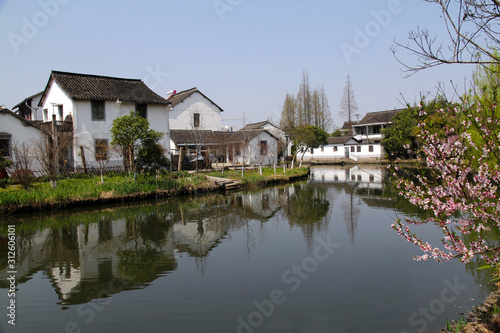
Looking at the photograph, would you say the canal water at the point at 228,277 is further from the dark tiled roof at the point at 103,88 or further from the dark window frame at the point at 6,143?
the dark tiled roof at the point at 103,88

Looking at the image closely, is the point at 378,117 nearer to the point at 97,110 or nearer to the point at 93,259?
the point at 97,110

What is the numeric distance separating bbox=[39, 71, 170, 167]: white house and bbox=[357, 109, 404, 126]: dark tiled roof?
100 ft

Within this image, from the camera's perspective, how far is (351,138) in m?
42.0

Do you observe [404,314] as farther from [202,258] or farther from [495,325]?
[202,258]

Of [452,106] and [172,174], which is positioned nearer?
Result: [452,106]

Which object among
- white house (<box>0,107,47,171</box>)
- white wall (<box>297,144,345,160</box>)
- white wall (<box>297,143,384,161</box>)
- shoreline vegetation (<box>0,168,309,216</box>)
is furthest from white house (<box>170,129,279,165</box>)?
white wall (<box>297,143,384,161</box>)

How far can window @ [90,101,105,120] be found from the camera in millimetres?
21016

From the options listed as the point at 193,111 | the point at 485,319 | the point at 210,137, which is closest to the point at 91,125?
the point at 210,137

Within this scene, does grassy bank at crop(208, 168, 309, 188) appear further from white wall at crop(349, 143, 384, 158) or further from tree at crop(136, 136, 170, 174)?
white wall at crop(349, 143, 384, 158)

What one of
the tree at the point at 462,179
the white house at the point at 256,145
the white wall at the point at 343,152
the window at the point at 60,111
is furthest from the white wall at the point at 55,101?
the white wall at the point at 343,152

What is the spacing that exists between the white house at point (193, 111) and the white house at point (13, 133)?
1434 centimetres

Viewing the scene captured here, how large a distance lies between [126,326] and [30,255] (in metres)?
4.92

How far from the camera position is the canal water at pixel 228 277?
17.1 feet

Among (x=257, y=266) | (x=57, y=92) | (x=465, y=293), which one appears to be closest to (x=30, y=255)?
(x=257, y=266)
